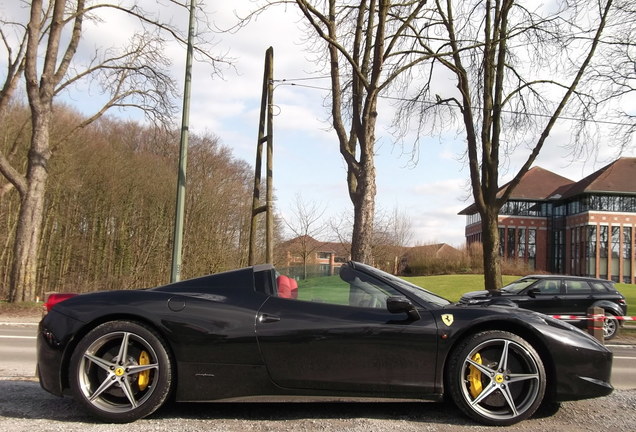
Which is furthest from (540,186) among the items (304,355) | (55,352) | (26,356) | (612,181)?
(55,352)

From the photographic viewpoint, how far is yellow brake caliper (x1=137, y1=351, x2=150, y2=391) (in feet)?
12.2

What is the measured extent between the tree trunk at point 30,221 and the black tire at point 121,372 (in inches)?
575

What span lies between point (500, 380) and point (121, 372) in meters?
2.59

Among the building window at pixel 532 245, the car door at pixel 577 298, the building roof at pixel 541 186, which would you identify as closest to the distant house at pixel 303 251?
the car door at pixel 577 298

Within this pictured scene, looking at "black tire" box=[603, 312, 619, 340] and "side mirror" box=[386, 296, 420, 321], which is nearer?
"side mirror" box=[386, 296, 420, 321]

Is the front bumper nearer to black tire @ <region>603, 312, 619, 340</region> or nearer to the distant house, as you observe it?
black tire @ <region>603, 312, 619, 340</region>

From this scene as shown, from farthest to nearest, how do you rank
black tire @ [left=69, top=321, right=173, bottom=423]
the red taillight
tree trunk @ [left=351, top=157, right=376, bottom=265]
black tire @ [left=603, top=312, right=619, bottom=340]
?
tree trunk @ [left=351, top=157, right=376, bottom=265], black tire @ [left=603, top=312, right=619, bottom=340], the red taillight, black tire @ [left=69, top=321, right=173, bottom=423]

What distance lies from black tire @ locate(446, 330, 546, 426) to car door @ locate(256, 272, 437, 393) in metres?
0.21

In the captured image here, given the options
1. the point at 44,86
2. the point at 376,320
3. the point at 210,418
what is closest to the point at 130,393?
the point at 210,418

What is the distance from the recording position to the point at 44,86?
17000 millimetres

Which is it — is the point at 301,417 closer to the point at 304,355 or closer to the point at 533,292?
the point at 304,355

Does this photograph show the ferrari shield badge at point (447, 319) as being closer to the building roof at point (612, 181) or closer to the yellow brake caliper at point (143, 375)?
the yellow brake caliper at point (143, 375)

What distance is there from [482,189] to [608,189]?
46.6 meters

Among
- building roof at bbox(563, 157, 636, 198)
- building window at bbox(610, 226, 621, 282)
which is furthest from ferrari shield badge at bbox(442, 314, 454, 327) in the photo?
building window at bbox(610, 226, 621, 282)
